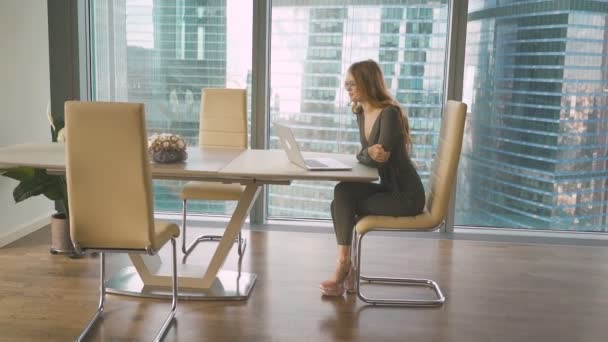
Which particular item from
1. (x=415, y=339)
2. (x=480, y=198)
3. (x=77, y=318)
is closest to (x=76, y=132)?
(x=77, y=318)

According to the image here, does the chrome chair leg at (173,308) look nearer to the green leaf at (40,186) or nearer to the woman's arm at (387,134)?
the woman's arm at (387,134)

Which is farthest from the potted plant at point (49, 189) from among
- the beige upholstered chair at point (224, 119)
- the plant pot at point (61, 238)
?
the beige upholstered chair at point (224, 119)

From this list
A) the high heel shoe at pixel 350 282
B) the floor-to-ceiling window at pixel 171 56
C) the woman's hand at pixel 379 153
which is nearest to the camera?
the woman's hand at pixel 379 153

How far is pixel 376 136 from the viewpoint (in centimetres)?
322

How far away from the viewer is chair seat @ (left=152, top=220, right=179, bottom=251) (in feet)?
8.71

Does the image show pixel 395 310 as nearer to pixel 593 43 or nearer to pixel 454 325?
pixel 454 325

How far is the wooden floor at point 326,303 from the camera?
2.86 m

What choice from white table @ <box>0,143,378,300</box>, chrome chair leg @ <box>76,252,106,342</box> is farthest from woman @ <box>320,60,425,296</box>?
chrome chair leg @ <box>76,252,106,342</box>

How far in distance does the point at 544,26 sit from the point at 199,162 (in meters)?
2.82

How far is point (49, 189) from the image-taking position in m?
3.88

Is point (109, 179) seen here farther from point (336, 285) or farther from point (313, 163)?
point (336, 285)

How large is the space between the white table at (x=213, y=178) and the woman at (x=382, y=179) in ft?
0.57

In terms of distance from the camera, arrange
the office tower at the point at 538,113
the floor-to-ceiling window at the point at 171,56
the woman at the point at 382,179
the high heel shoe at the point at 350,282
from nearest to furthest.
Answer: the woman at the point at 382,179, the high heel shoe at the point at 350,282, the office tower at the point at 538,113, the floor-to-ceiling window at the point at 171,56

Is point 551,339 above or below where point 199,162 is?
below
